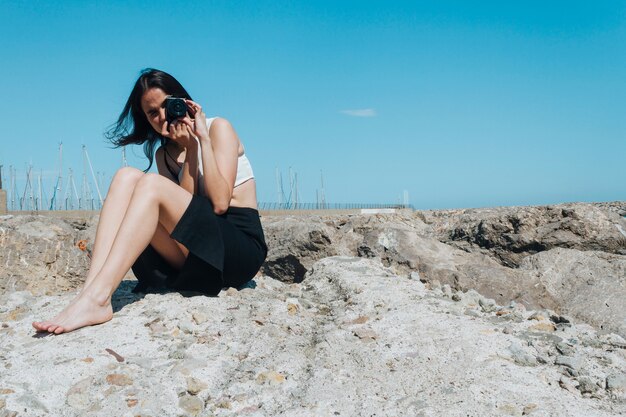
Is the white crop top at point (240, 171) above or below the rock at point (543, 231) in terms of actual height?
above

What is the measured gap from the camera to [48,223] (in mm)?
5703

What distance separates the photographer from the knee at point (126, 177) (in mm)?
3756

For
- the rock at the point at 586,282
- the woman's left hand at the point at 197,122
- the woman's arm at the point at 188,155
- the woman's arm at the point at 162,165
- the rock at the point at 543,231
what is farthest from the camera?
the rock at the point at 543,231

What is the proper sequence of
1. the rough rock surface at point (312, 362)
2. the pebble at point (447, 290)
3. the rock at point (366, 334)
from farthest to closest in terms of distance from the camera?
the pebble at point (447, 290) < the rock at point (366, 334) < the rough rock surface at point (312, 362)

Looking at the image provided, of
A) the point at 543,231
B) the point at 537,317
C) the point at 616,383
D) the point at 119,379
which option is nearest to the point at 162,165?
the point at 119,379

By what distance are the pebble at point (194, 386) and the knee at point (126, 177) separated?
53.8 inches

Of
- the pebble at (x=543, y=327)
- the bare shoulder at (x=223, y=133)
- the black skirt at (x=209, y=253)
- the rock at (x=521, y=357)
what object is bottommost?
the rock at (x=521, y=357)

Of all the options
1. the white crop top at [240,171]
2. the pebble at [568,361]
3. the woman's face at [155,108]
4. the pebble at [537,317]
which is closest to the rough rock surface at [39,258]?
the white crop top at [240,171]

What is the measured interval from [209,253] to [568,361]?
6.64 feet

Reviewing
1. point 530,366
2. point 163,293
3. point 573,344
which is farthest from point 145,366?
point 573,344

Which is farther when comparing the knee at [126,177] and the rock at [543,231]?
the rock at [543,231]

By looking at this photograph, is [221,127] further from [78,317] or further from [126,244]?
[78,317]

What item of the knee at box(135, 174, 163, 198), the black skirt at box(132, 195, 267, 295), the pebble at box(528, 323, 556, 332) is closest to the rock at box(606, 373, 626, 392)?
the pebble at box(528, 323, 556, 332)

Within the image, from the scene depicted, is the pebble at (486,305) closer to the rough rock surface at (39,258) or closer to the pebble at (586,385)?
the pebble at (586,385)
